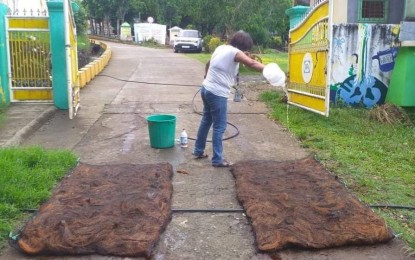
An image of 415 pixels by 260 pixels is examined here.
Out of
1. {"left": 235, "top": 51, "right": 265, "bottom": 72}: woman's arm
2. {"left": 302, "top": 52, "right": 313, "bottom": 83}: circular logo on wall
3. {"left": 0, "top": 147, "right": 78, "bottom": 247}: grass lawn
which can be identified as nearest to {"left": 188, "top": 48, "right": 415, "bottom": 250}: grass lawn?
{"left": 302, "top": 52, "right": 313, "bottom": 83}: circular logo on wall

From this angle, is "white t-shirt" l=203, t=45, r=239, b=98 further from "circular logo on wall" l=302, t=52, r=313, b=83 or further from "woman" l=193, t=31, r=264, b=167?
"circular logo on wall" l=302, t=52, r=313, b=83

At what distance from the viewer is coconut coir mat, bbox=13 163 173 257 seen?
11.6 ft

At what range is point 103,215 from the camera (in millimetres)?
4027

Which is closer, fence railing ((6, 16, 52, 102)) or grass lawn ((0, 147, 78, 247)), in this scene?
grass lawn ((0, 147, 78, 247))

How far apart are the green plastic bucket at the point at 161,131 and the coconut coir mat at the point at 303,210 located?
1351 mm

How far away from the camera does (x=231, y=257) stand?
3525mm

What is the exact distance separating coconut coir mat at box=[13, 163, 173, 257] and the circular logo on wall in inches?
167

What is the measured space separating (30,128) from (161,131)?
240cm

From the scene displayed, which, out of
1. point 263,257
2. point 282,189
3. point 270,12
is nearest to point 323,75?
point 282,189

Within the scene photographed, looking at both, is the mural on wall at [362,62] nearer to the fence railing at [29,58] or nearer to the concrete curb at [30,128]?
the concrete curb at [30,128]

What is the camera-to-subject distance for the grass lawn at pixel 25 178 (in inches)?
163

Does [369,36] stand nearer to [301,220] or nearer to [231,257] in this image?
[301,220]

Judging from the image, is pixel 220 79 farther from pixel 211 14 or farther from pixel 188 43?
pixel 211 14

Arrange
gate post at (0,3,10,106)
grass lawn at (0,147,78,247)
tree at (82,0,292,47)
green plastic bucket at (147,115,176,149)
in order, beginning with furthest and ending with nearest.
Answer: tree at (82,0,292,47) < gate post at (0,3,10,106) < green plastic bucket at (147,115,176,149) < grass lawn at (0,147,78,247)
